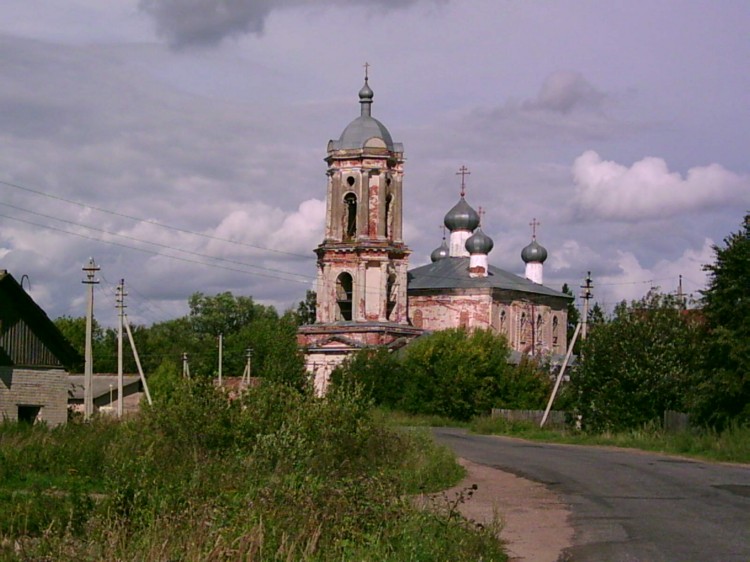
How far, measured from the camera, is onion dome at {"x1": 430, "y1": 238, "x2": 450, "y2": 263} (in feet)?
315

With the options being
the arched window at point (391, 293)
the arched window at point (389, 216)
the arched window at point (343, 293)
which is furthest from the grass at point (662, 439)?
the arched window at point (389, 216)

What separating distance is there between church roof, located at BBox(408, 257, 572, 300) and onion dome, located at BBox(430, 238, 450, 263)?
531cm

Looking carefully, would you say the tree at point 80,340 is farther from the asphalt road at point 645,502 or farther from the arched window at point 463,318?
the asphalt road at point 645,502

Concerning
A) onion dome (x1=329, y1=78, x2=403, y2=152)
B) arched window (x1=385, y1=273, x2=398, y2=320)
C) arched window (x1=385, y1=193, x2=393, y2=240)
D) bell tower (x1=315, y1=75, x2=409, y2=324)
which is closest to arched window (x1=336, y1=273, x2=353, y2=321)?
bell tower (x1=315, y1=75, x2=409, y2=324)

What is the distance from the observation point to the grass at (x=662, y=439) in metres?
28.5

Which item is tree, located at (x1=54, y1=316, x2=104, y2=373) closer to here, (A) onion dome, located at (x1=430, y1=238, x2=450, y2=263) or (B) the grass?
(A) onion dome, located at (x1=430, y1=238, x2=450, y2=263)

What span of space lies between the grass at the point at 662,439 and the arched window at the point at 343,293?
28461 millimetres

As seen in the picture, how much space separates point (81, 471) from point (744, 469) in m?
14.1

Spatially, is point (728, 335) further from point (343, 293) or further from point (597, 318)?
point (343, 293)

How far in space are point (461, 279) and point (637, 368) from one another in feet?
146

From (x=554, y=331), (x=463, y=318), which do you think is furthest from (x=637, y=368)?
(x=554, y=331)

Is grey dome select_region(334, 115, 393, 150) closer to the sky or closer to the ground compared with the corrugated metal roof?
closer to the sky

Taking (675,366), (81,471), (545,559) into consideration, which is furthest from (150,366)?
(545,559)

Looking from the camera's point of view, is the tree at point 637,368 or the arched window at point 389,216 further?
the arched window at point 389,216
